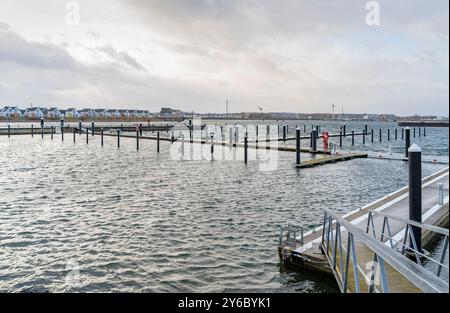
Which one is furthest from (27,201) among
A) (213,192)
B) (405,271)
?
(405,271)

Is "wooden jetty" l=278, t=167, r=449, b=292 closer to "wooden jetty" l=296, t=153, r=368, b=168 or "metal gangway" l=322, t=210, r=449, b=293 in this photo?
"metal gangway" l=322, t=210, r=449, b=293

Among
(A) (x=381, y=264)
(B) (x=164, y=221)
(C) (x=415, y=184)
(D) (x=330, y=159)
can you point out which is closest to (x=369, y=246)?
(A) (x=381, y=264)

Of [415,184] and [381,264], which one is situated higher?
[415,184]

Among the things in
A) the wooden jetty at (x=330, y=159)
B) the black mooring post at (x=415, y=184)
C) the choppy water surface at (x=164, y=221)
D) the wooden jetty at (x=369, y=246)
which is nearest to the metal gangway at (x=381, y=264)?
the wooden jetty at (x=369, y=246)

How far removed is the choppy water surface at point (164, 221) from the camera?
1262cm

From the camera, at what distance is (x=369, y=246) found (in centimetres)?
621

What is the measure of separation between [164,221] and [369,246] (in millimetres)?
13844

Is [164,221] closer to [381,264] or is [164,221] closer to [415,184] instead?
[415,184]

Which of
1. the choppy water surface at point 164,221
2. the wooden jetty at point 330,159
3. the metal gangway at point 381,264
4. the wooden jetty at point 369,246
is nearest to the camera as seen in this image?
the metal gangway at point 381,264

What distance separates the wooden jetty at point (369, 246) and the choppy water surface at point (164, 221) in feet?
2.34

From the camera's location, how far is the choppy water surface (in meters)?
12.6

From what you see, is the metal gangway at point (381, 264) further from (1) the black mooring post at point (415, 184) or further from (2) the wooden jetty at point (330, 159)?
(2) the wooden jetty at point (330, 159)
